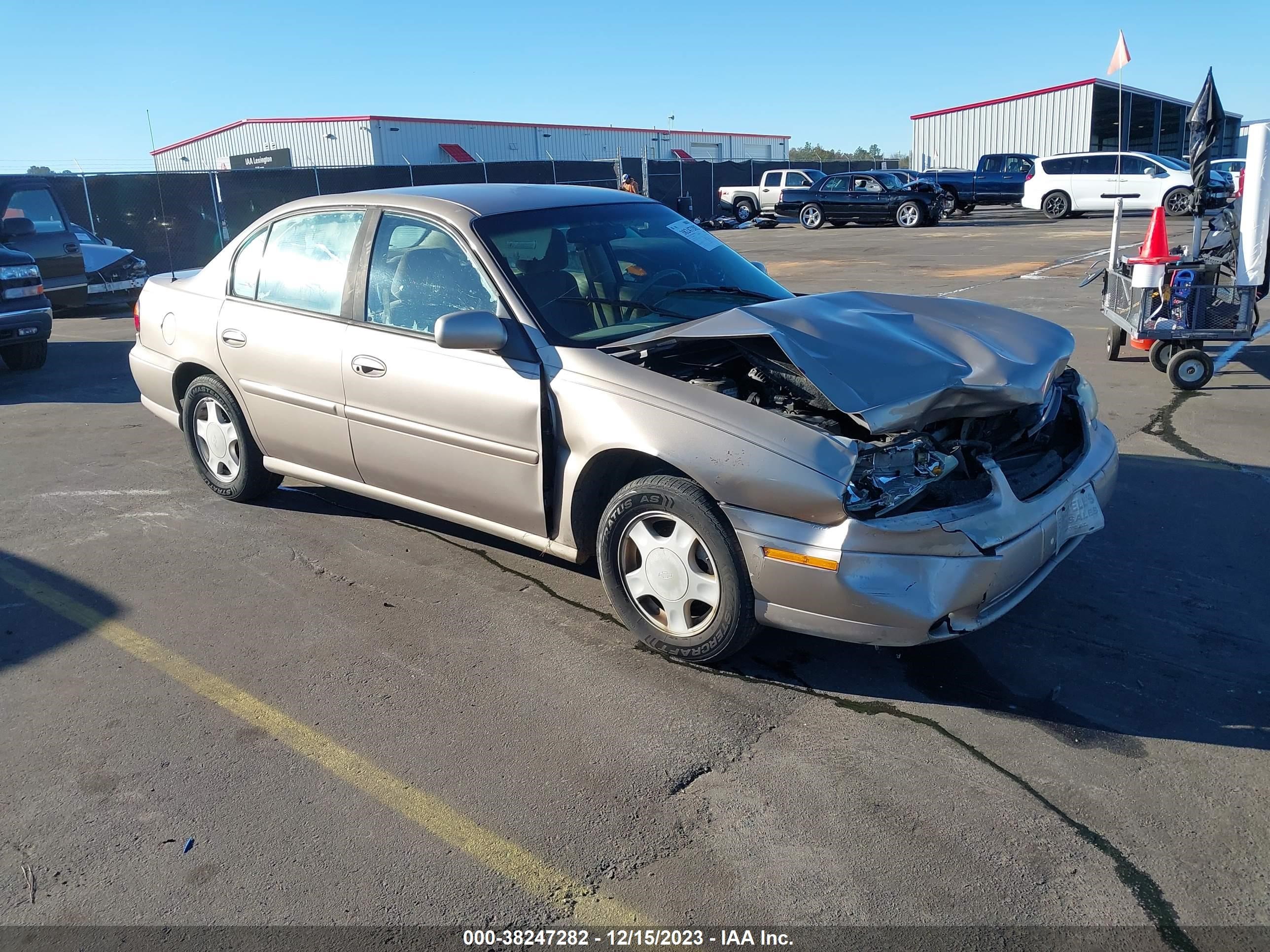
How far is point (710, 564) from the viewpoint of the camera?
3.54m

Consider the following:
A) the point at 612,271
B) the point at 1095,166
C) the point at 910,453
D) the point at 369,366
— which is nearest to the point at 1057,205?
the point at 1095,166

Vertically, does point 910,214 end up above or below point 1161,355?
above

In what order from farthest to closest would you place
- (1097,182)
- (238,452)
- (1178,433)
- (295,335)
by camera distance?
1. (1097,182)
2. (1178,433)
3. (238,452)
4. (295,335)

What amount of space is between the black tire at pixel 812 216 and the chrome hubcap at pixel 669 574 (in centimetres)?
2852

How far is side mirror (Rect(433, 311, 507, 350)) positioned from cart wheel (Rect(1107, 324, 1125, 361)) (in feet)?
22.6

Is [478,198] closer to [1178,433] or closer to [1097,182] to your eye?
[1178,433]

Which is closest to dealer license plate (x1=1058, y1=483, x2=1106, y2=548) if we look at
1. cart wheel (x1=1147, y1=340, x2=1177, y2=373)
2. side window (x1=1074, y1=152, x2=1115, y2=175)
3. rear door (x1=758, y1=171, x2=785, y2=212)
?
cart wheel (x1=1147, y1=340, x2=1177, y2=373)

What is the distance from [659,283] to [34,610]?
10.1 ft

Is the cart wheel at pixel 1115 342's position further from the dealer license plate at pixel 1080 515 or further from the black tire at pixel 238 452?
the black tire at pixel 238 452

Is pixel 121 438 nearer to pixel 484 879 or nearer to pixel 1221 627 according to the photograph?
pixel 484 879

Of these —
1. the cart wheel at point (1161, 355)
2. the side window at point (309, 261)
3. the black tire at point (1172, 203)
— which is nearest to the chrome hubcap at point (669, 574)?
the side window at point (309, 261)

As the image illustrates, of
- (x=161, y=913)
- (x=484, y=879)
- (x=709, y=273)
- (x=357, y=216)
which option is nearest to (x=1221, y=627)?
(x=709, y=273)

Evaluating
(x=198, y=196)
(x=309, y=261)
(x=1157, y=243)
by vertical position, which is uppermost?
(x=198, y=196)

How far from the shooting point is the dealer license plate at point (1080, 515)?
3689 millimetres
